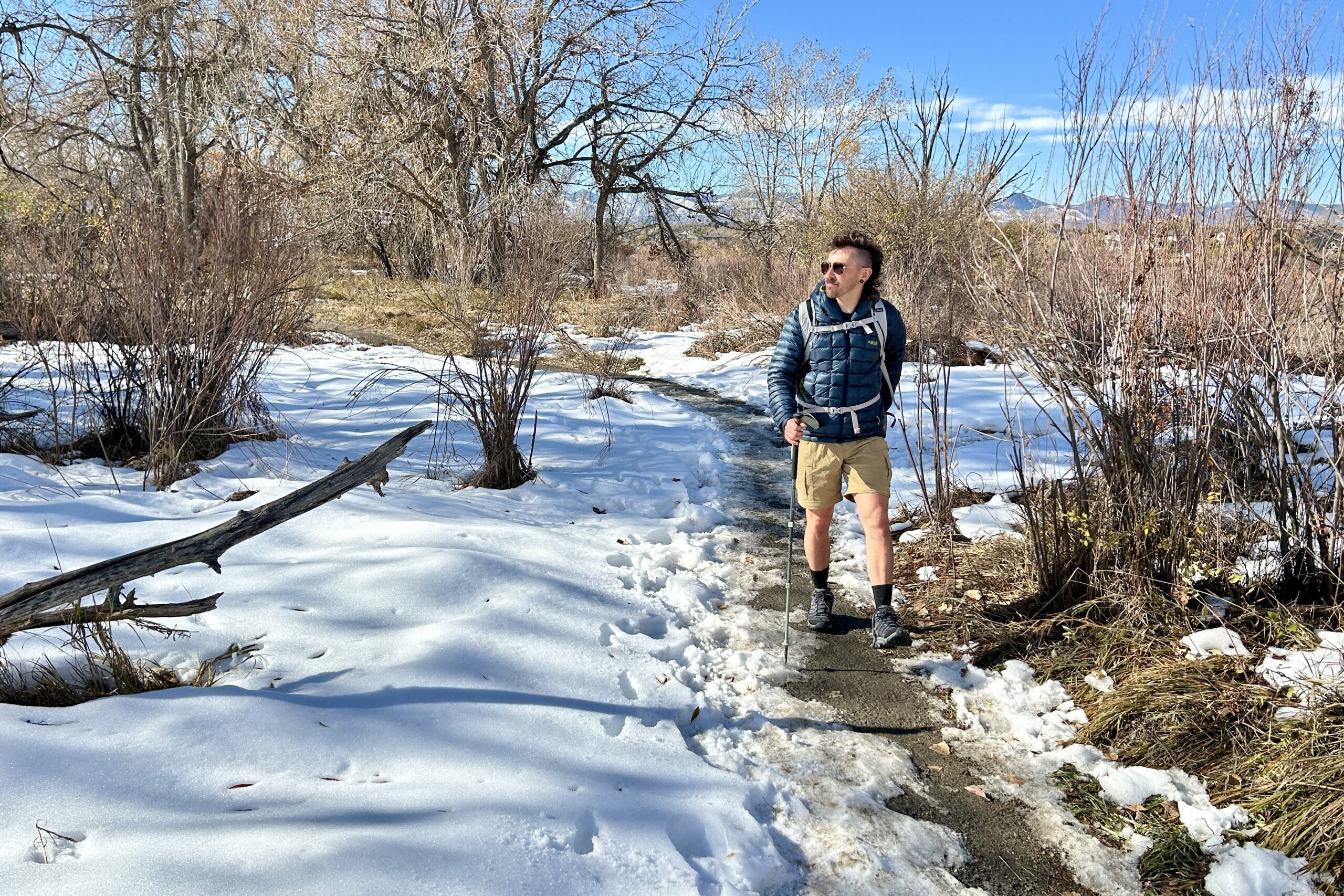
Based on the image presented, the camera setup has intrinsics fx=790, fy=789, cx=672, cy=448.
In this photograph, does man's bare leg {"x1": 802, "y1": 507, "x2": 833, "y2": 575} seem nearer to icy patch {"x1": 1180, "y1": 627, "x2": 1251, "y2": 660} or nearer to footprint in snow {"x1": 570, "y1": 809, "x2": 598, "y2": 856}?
icy patch {"x1": 1180, "y1": 627, "x2": 1251, "y2": 660}

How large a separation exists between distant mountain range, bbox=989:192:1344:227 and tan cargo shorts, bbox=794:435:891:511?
1412mm

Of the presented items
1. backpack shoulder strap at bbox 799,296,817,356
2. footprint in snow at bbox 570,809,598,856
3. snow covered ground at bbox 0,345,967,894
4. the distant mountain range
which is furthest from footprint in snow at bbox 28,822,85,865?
the distant mountain range

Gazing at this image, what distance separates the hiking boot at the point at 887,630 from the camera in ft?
11.9

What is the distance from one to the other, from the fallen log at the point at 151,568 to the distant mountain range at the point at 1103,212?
327 centimetres

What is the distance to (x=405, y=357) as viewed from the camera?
10367 millimetres

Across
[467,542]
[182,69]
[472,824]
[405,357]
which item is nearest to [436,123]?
[182,69]

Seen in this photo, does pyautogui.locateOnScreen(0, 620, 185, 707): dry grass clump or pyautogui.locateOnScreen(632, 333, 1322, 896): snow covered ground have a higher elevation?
pyautogui.locateOnScreen(0, 620, 185, 707): dry grass clump

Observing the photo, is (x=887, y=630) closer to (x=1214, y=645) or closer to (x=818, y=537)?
(x=818, y=537)

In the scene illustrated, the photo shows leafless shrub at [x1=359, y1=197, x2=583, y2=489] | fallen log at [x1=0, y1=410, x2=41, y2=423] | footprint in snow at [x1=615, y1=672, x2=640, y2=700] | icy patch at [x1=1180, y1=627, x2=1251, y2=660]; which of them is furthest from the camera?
leafless shrub at [x1=359, y1=197, x2=583, y2=489]

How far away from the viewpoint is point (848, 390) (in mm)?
3607

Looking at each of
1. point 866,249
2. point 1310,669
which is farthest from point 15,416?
point 1310,669

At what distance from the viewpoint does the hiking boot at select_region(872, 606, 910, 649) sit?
362cm

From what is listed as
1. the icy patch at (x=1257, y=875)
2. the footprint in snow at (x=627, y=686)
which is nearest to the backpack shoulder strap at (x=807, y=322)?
the footprint in snow at (x=627, y=686)

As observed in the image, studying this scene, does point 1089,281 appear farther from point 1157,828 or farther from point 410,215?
point 410,215
